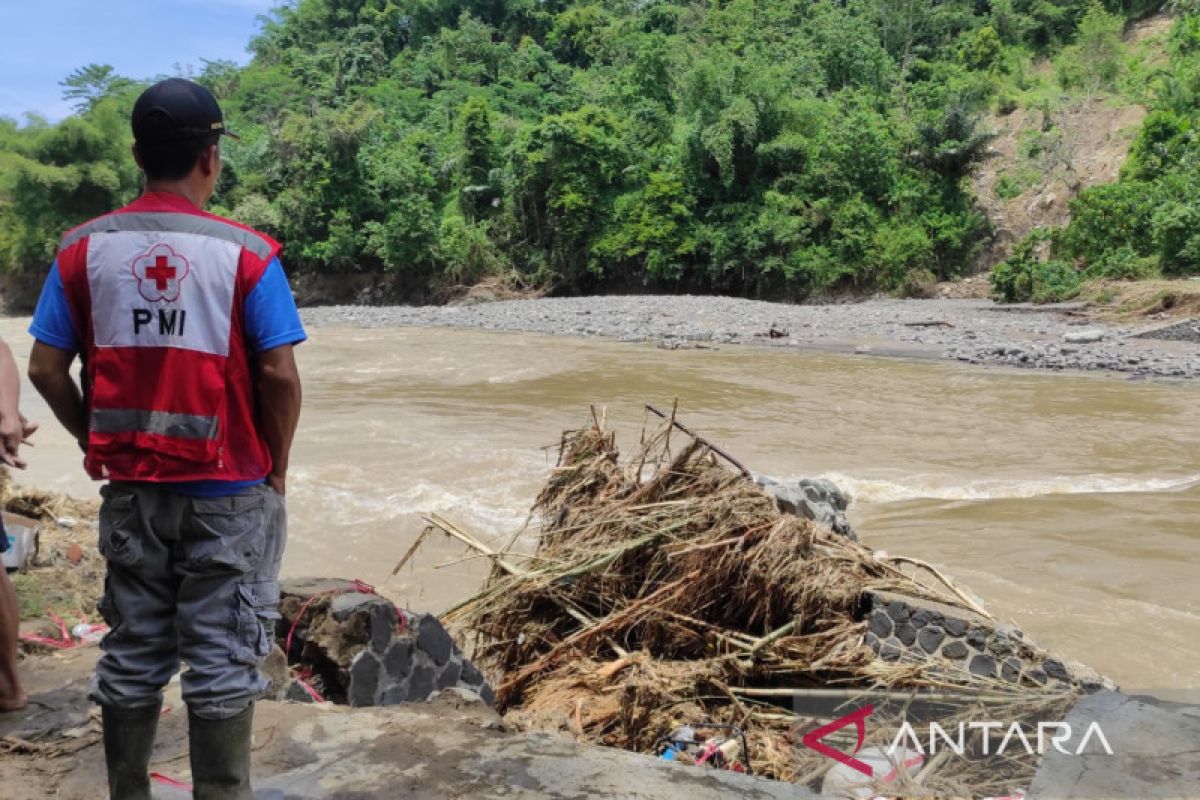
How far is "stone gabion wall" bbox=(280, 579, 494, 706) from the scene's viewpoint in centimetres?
326

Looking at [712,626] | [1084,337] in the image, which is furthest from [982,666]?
[1084,337]

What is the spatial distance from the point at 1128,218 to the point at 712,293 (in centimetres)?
1262

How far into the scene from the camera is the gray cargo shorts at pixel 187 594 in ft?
6.33

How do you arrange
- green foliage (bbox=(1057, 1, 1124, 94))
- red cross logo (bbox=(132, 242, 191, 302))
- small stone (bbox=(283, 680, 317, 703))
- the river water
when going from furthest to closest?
green foliage (bbox=(1057, 1, 1124, 94)) → the river water → small stone (bbox=(283, 680, 317, 703)) → red cross logo (bbox=(132, 242, 191, 302))

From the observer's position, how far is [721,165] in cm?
3067

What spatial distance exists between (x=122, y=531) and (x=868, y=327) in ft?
63.6

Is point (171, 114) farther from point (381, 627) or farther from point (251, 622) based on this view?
point (381, 627)

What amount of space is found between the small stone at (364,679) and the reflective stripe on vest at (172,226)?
5.87ft

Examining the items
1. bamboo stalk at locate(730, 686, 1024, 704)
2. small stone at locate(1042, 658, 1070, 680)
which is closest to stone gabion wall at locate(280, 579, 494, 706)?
bamboo stalk at locate(730, 686, 1024, 704)

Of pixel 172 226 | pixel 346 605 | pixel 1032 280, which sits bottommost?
pixel 346 605

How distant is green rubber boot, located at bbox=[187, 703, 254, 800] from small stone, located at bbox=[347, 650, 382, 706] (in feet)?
3.86

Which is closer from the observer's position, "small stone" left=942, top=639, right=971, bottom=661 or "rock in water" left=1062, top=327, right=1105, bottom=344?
"small stone" left=942, top=639, right=971, bottom=661

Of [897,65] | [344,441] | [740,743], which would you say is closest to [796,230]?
[897,65]

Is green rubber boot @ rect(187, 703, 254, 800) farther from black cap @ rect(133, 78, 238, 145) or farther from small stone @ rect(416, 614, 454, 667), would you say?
small stone @ rect(416, 614, 454, 667)
